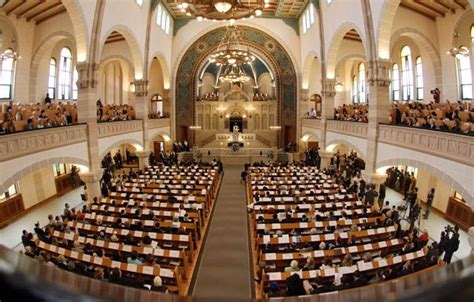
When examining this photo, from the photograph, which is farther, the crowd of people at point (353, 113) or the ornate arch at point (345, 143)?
the crowd of people at point (353, 113)

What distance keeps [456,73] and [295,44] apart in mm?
17435

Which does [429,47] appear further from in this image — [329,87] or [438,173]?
[438,173]

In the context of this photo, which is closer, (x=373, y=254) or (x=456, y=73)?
(x=373, y=254)

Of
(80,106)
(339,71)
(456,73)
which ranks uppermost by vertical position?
(339,71)

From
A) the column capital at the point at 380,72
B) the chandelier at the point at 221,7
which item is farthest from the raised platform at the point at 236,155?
the chandelier at the point at 221,7

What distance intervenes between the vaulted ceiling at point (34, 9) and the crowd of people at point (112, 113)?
6.41m

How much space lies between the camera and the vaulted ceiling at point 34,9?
20.4 meters

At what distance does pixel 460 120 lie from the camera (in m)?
13.0

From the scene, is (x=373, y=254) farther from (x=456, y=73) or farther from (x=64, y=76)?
(x=64, y=76)

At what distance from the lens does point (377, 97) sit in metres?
17.5

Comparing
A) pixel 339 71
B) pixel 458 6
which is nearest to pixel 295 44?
pixel 339 71

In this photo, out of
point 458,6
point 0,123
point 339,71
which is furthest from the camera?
point 339,71

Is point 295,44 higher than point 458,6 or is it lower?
higher

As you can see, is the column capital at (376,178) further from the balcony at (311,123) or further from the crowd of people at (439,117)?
the balcony at (311,123)
